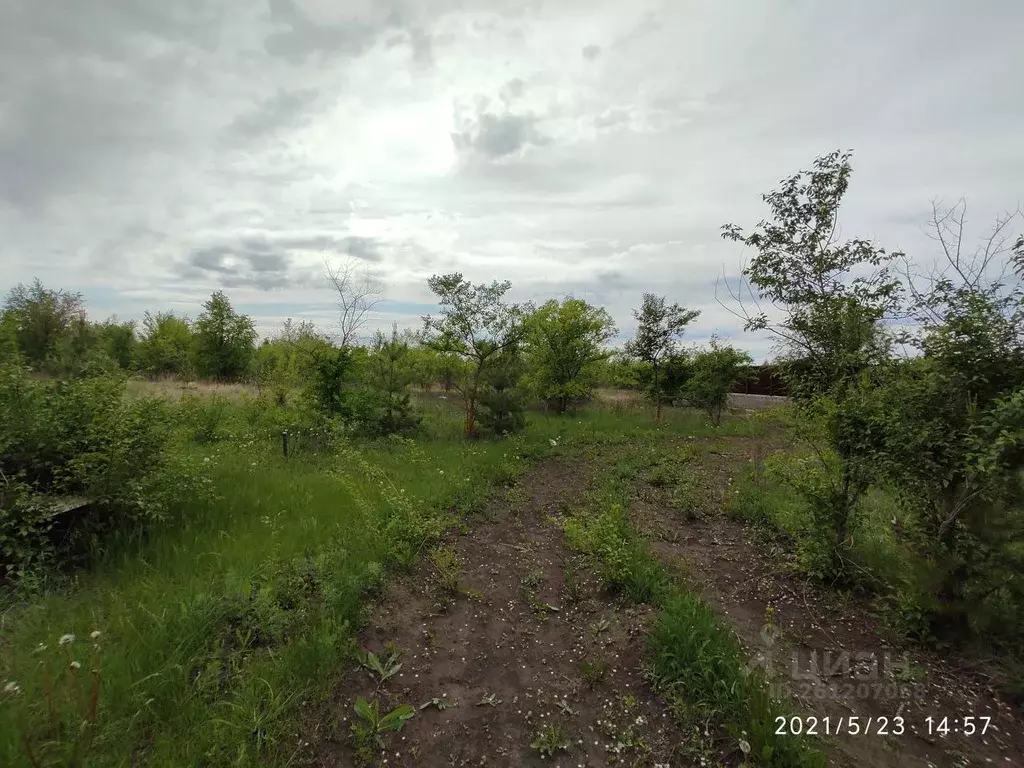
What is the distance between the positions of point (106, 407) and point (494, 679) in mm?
4466

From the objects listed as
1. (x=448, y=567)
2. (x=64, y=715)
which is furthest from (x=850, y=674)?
(x=64, y=715)

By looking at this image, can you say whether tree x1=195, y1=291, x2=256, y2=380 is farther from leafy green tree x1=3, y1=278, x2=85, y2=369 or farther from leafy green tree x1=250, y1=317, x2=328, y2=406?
leafy green tree x1=250, y1=317, x2=328, y2=406

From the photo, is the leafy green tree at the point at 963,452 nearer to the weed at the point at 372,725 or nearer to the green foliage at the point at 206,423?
the weed at the point at 372,725

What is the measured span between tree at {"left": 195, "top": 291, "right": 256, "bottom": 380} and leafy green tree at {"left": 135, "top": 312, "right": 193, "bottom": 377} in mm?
1211

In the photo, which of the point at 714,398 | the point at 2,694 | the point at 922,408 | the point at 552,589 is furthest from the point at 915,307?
the point at 714,398

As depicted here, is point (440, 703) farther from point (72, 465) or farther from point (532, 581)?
point (72, 465)

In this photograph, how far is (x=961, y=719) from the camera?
2508 millimetres

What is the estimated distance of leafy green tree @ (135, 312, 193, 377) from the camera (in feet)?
89.6

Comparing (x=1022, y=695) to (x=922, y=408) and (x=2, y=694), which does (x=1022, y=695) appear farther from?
(x=2, y=694)

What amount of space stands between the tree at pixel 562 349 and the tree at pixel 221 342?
22.1 meters

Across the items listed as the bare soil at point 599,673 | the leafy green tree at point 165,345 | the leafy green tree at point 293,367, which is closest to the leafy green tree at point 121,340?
the leafy green tree at point 165,345

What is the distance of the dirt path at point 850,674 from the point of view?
2.34 m

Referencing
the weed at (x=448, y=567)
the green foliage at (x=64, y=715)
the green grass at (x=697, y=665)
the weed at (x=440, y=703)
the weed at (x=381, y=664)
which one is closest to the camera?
the green foliage at (x=64, y=715)

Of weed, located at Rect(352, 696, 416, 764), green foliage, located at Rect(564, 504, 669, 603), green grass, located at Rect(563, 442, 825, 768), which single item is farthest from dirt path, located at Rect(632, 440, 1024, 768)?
weed, located at Rect(352, 696, 416, 764)
